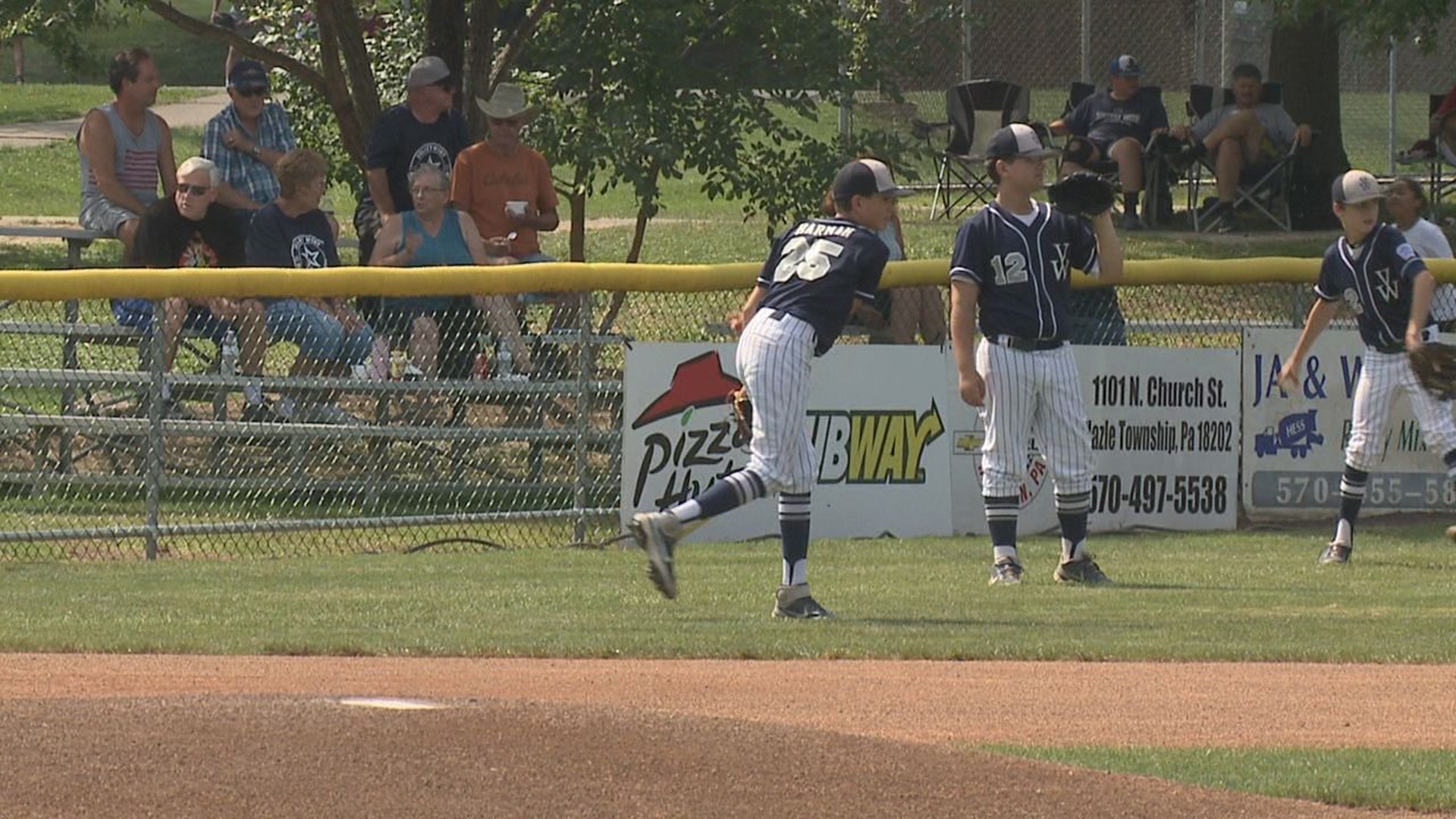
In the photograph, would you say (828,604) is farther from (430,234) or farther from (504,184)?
(504,184)

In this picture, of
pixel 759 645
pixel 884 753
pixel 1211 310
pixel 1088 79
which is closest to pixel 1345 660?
pixel 759 645

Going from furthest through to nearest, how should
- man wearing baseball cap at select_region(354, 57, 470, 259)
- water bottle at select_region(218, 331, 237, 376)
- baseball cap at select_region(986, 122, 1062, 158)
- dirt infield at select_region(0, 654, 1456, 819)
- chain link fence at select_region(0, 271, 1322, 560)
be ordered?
man wearing baseball cap at select_region(354, 57, 470, 259), water bottle at select_region(218, 331, 237, 376), chain link fence at select_region(0, 271, 1322, 560), baseball cap at select_region(986, 122, 1062, 158), dirt infield at select_region(0, 654, 1456, 819)

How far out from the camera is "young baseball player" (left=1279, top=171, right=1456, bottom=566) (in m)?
11.6

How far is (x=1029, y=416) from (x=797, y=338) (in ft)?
5.27

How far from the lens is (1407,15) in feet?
62.2

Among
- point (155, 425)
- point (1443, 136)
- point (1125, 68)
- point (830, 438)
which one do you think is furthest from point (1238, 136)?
point (155, 425)

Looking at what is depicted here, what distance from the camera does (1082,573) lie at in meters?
11.0

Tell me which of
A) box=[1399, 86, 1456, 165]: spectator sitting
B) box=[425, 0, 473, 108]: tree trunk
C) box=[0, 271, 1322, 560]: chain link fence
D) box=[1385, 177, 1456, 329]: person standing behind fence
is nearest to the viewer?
box=[0, 271, 1322, 560]: chain link fence

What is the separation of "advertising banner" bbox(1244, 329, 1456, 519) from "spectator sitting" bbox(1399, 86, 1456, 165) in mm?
10828

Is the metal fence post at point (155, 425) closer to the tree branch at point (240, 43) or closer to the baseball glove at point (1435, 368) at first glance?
the tree branch at point (240, 43)

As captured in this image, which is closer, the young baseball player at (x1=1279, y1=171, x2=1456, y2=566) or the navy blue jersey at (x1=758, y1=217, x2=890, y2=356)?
the navy blue jersey at (x1=758, y1=217, x2=890, y2=356)

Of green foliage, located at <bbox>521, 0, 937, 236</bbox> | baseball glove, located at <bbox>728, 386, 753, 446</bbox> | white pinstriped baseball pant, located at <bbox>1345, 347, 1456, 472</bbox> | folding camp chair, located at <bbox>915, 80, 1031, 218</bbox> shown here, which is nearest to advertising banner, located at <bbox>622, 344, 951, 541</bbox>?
baseball glove, located at <bbox>728, 386, 753, 446</bbox>

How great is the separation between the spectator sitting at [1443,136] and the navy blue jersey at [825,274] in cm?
1543

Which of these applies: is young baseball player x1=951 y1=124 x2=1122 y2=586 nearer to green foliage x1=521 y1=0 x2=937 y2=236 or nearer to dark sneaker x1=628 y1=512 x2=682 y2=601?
dark sneaker x1=628 y1=512 x2=682 y2=601
